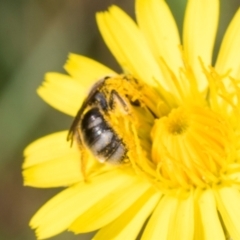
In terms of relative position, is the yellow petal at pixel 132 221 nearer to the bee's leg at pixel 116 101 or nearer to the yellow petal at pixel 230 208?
the yellow petal at pixel 230 208

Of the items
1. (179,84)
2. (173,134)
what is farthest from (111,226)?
(179,84)

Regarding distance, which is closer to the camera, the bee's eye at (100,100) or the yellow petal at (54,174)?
the bee's eye at (100,100)

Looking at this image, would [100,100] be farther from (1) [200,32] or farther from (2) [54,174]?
(1) [200,32]

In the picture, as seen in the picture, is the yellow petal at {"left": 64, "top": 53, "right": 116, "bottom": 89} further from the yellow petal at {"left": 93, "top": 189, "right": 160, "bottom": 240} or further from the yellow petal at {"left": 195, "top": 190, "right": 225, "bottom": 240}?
the yellow petal at {"left": 195, "top": 190, "right": 225, "bottom": 240}

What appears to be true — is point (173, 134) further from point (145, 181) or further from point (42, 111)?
point (42, 111)

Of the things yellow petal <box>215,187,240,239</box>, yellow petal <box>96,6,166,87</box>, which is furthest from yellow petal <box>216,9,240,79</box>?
yellow petal <box>215,187,240,239</box>

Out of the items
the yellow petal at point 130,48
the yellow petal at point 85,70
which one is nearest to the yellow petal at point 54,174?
the yellow petal at point 85,70

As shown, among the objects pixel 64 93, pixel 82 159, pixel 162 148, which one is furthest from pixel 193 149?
pixel 64 93
